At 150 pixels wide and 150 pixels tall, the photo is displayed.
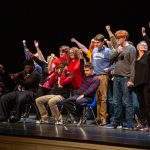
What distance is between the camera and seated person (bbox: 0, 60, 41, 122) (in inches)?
255

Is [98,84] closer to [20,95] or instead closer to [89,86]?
[89,86]

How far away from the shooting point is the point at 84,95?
19.3 ft

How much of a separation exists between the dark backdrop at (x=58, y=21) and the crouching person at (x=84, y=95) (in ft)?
6.00

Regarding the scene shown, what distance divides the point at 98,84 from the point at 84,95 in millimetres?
282

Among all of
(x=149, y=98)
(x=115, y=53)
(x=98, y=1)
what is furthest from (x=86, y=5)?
(x=149, y=98)

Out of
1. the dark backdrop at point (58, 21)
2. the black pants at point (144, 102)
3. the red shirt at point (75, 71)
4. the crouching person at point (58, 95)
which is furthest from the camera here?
the dark backdrop at point (58, 21)

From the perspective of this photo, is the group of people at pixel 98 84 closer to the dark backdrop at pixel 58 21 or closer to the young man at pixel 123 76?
the young man at pixel 123 76

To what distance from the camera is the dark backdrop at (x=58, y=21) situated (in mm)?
7514

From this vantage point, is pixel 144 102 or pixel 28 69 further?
pixel 28 69

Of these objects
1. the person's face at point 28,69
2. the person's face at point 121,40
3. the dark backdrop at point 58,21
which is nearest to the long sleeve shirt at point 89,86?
the person's face at point 121,40

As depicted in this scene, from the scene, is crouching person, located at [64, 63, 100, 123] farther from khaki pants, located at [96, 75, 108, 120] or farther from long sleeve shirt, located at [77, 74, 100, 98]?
khaki pants, located at [96, 75, 108, 120]

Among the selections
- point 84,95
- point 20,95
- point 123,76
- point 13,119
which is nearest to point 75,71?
point 84,95

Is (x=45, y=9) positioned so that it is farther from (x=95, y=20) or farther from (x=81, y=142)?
(x=81, y=142)

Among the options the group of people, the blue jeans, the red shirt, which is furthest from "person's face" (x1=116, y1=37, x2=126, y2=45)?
the red shirt
